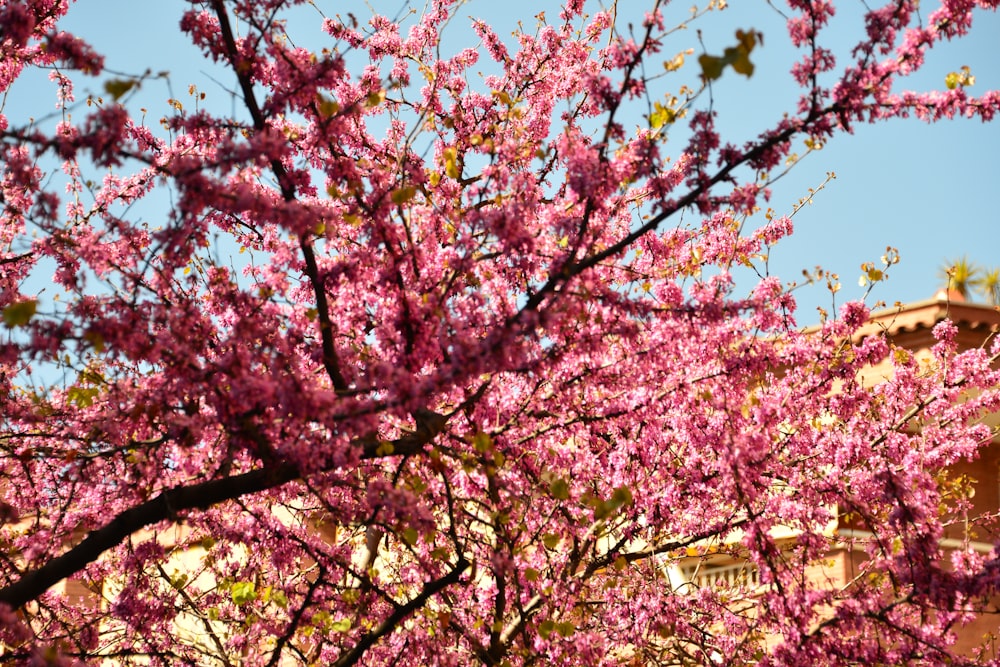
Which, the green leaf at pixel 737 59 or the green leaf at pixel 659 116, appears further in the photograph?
the green leaf at pixel 659 116

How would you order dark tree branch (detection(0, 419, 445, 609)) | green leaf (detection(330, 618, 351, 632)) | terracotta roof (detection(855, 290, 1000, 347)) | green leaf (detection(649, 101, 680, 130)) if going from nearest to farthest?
dark tree branch (detection(0, 419, 445, 609)) → green leaf (detection(649, 101, 680, 130)) → green leaf (detection(330, 618, 351, 632)) → terracotta roof (detection(855, 290, 1000, 347))

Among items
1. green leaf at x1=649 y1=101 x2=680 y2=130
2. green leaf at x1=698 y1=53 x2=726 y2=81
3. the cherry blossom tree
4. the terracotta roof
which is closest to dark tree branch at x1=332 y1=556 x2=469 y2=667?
the cherry blossom tree

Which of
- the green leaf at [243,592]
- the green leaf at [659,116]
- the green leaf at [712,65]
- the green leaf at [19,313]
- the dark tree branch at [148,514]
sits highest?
the green leaf at [659,116]

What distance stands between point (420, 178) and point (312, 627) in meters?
4.08

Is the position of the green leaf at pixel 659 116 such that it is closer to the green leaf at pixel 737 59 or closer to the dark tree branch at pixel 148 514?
the green leaf at pixel 737 59

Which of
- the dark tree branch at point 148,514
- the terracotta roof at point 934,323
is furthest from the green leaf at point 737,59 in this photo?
the terracotta roof at point 934,323

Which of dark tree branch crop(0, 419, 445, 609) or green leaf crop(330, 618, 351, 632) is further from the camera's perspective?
green leaf crop(330, 618, 351, 632)

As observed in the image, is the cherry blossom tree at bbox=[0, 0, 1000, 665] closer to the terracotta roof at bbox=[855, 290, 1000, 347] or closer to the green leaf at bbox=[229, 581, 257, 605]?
the green leaf at bbox=[229, 581, 257, 605]

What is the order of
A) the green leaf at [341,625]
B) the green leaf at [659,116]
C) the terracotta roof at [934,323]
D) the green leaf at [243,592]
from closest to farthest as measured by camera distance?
1. the green leaf at [659,116]
2. the green leaf at [341,625]
3. the green leaf at [243,592]
4. the terracotta roof at [934,323]

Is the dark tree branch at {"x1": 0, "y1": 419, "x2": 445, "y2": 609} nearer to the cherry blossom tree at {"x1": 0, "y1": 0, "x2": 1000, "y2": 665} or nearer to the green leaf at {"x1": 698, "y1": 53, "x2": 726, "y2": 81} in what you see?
the cherry blossom tree at {"x1": 0, "y1": 0, "x2": 1000, "y2": 665}

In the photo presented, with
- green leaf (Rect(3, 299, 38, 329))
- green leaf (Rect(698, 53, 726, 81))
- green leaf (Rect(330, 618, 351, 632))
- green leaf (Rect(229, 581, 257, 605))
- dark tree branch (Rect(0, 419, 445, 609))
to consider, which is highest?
green leaf (Rect(698, 53, 726, 81))

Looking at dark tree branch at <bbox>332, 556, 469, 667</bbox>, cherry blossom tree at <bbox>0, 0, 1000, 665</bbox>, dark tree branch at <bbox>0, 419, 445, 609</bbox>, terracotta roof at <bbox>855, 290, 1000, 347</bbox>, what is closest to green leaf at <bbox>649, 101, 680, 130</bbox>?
cherry blossom tree at <bbox>0, 0, 1000, 665</bbox>

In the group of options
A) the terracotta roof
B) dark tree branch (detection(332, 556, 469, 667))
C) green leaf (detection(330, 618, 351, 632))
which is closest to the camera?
dark tree branch (detection(332, 556, 469, 667))

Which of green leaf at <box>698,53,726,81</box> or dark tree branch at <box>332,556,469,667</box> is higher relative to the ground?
green leaf at <box>698,53,726,81</box>
